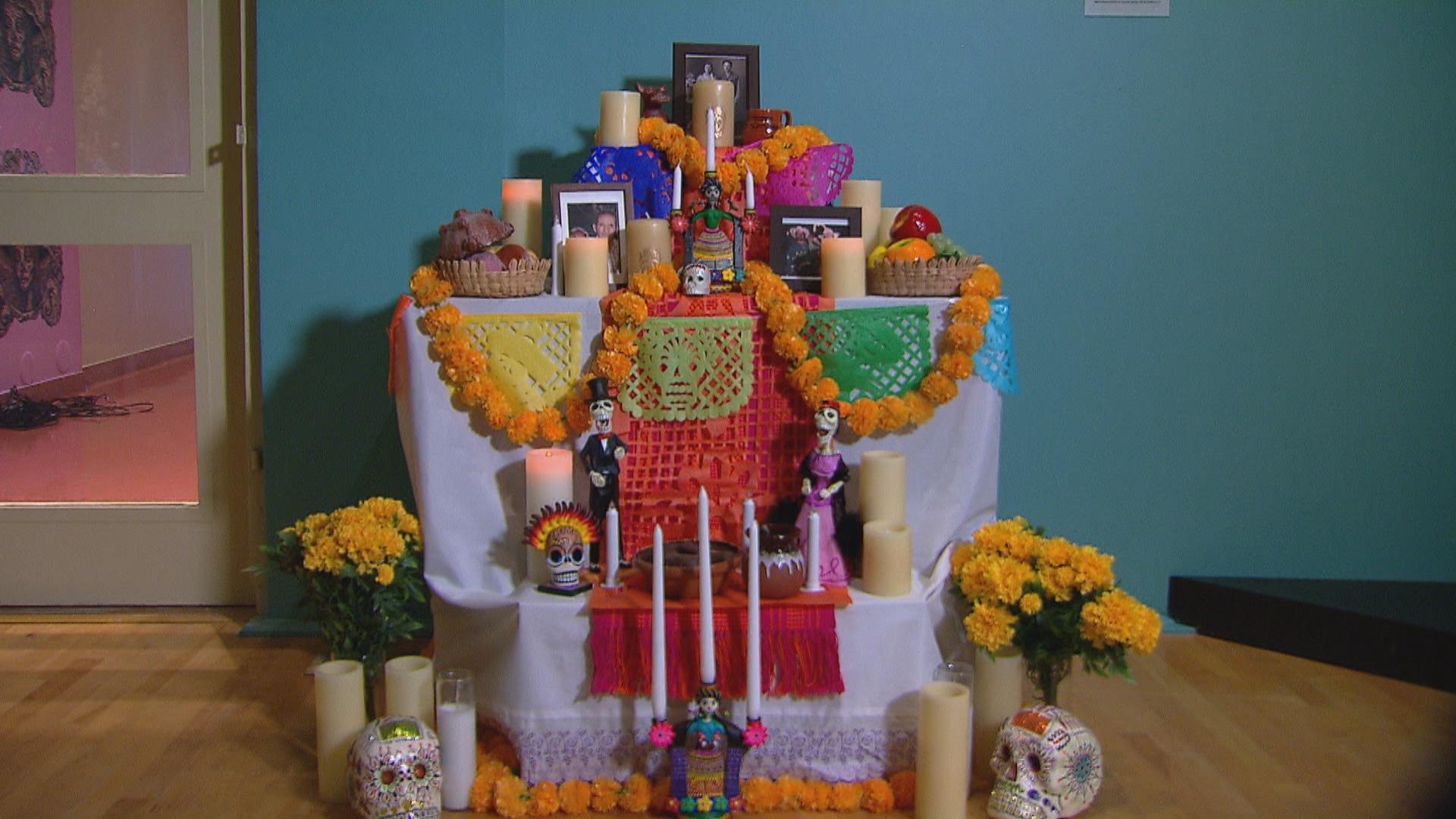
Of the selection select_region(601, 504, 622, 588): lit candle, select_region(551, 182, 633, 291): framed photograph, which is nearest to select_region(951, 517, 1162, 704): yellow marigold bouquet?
select_region(601, 504, 622, 588): lit candle

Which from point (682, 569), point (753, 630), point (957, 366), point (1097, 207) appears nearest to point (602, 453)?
point (682, 569)

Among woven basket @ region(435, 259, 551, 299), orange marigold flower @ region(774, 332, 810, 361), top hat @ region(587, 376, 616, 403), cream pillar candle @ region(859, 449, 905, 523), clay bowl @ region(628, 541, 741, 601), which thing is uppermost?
woven basket @ region(435, 259, 551, 299)

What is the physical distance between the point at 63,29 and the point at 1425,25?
3448 mm

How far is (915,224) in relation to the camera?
3000 millimetres

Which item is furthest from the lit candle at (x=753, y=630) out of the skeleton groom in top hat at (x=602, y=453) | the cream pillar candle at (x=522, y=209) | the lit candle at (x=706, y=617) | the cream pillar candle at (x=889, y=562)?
the cream pillar candle at (x=522, y=209)

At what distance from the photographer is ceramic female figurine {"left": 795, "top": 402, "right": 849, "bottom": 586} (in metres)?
2.77

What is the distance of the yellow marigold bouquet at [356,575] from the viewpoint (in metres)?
2.67

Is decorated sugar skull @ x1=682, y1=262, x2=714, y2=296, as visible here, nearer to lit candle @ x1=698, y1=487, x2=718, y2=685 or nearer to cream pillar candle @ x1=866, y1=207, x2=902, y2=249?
cream pillar candle @ x1=866, y1=207, x2=902, y2=249

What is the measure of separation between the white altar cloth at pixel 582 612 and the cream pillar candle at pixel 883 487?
116 millimetres

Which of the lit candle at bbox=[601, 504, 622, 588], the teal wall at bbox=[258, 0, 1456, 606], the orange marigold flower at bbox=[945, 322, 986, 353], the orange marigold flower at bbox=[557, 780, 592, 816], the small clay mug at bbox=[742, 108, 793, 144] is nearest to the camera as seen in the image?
the orange marigold flower at bbox=[557, 780, 592, 816]

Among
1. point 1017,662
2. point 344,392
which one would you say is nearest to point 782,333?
point 1017,662

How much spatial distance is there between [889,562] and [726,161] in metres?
0.98

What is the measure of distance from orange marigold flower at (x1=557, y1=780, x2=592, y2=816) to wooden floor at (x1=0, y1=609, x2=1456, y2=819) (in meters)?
0.42

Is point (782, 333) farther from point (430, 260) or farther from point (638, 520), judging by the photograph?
point (430, 260)
